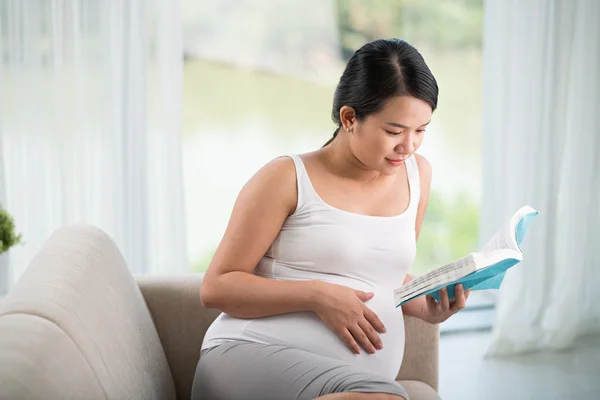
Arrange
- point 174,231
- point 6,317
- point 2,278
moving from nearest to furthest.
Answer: point 6,317
point 2,278
point 174,231

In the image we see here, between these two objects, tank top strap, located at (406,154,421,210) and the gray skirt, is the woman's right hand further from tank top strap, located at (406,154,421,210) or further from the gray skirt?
tank top strap, located at (406,154,421,210)

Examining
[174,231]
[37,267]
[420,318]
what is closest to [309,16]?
[174,231]

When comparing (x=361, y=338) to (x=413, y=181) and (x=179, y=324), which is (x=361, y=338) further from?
(x=179, y=324)

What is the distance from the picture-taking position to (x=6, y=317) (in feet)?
3.70

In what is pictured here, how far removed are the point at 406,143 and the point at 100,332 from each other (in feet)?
2.60

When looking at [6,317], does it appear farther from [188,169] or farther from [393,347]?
[188,169]

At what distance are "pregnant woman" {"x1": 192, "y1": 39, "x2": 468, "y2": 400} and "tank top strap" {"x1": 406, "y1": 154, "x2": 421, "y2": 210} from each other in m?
0.08

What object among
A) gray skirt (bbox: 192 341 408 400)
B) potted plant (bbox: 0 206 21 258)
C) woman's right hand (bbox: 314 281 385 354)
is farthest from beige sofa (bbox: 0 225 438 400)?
potted plant (bbox: 0 206 21 258)

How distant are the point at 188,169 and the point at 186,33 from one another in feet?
2.72

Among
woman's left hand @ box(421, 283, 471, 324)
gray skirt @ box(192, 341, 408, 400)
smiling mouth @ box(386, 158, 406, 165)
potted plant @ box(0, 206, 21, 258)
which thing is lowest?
gray skirt @ box(192, 341, 408, 400)

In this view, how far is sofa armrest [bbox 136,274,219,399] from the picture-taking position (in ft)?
6.57

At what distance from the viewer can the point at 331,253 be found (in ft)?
5.65

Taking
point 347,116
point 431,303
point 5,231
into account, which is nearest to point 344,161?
point 347,116

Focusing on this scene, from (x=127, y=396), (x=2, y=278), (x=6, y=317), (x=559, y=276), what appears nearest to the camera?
(x=6, y=317)
